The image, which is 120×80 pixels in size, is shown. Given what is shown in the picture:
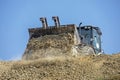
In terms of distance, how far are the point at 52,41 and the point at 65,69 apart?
10.5 metres

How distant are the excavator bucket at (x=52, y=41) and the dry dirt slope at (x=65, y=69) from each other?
18.6 ft

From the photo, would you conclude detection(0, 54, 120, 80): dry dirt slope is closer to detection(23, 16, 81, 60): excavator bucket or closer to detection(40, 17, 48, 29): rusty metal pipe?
detection(23, 16, 81, 60): excavator bucket

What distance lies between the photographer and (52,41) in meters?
47.1

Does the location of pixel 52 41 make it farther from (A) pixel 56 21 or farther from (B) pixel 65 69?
(B) pixel 65 69

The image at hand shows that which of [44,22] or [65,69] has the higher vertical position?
[44,22]

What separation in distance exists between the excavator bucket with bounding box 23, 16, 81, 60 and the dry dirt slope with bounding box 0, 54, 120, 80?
224 inches

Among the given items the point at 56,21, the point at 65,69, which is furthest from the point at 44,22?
the point at 65,69

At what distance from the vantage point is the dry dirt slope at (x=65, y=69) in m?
35.2

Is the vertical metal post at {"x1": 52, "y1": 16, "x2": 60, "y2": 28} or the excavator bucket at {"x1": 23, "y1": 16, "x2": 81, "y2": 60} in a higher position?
the vertical metal post at {"x1": 52, "y1": 16, "x2": 60, "y2": 28}

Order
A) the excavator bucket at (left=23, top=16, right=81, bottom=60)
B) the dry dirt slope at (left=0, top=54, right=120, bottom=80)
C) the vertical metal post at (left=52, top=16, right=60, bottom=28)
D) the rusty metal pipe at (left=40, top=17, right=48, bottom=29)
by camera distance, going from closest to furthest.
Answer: the dry dirt slope at (left=0, top=54, right=120, bottom=80)
the excavator bucket at (left=23, top=16, right=81, bottom=60)
the vertical metal post at (left=52, top=16, right=60, bottom=28)
the rusty metal pipe at (left=40, top=17, right=48, bottom=29)

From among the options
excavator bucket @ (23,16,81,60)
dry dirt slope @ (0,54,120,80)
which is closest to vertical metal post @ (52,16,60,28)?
excavator bucket @ (23,16,81,60)

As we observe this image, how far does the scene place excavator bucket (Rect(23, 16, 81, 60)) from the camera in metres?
46.0

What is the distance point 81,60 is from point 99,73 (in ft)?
13.0

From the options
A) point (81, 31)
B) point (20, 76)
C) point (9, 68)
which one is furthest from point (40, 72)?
point (81, 31)
